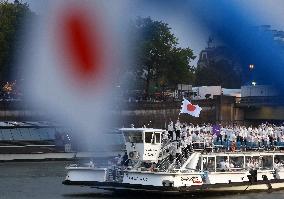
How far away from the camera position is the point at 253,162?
4597 centimetres

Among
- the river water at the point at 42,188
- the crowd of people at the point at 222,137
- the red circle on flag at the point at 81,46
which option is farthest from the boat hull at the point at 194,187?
the red circle on flag at the point at 81,46

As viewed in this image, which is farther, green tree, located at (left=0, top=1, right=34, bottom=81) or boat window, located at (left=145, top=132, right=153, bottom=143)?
green tree, located at (left=0, top=1, right=34, bottom=81)

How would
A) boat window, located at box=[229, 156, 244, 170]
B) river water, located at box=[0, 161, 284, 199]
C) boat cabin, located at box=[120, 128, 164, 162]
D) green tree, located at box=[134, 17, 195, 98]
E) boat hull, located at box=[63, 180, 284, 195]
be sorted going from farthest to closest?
green tree, located at box=[134, 17, 195, 98] < boat window, located at box=[229, 156, 244, 170] < river water, located at box=[0, 161, 284, 199] < boat cabin, located at box=[120, 128, 164, 162] < boat hull, located at box=[63, 180, 284, 195]

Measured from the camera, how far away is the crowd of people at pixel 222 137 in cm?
4297

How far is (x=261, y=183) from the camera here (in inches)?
1754

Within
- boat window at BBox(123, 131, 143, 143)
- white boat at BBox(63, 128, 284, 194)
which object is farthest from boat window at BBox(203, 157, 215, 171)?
boat window at BBox(123, 131, 143, 143)

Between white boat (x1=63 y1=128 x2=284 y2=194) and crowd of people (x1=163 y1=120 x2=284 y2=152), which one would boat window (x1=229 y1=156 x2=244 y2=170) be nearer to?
white boat (x1=63 y1=128 x2=284 y2=194)

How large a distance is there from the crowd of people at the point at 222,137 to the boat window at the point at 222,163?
76cm

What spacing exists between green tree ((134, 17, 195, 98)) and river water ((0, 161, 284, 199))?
1493 inches

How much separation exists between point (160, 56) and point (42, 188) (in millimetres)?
51350

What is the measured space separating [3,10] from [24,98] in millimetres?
11473

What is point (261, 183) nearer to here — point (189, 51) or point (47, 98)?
point (47, 98)

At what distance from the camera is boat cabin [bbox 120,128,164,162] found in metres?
41.9

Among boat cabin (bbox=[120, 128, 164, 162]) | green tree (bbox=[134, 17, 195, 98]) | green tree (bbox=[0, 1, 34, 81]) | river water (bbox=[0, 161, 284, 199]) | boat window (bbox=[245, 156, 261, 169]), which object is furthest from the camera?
green tree (bbox=[134, 17, 195, 98])
